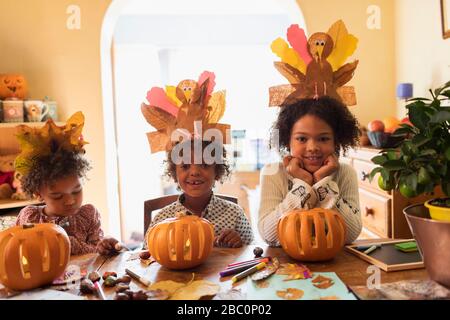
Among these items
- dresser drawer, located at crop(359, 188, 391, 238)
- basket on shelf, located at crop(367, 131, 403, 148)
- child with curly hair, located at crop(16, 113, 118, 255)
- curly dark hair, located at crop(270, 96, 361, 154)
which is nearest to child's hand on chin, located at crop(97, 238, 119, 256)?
child with curly hair, located at crop(16, 113, 118, 255)

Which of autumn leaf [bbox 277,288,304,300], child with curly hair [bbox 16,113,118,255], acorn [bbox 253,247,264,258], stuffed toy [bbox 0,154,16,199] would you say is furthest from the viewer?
stuffed toy [bbox 0,154,16,199]

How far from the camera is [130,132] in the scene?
3848mm

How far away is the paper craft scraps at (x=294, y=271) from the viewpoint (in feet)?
2.47

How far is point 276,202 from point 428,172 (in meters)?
0.53

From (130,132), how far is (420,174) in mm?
3451

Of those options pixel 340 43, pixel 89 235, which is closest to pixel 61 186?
pixel 89 235

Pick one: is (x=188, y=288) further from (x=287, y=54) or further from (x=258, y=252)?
(x=287, y=54)

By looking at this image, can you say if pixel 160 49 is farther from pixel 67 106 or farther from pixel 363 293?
pixel 363 293

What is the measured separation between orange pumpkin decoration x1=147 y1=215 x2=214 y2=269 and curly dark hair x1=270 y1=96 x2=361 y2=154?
499mm

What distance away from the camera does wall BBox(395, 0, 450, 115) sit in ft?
6.64

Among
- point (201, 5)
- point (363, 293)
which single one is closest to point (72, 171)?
point (363, 293)

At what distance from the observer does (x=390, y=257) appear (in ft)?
2.74

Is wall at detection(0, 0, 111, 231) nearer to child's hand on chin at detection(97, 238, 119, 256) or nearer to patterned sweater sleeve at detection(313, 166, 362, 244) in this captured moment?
child's hand on chin at detection(97, 238, 119, 256)

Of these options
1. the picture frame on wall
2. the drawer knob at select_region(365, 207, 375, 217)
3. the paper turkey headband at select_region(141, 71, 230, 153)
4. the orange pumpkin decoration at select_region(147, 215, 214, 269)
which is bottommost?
the drawer knob at select_region(365, 207, 375, 217)
